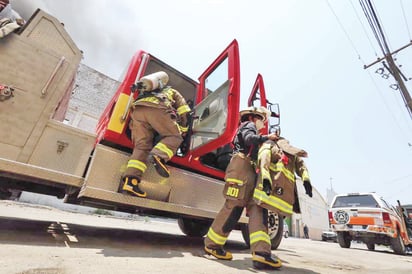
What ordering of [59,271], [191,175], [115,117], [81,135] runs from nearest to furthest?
[59,271], [81,135], [115,117], [191,175]

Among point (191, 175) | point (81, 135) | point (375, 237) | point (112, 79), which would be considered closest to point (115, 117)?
point (81, 135)

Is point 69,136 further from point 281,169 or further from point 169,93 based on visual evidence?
point 281,169

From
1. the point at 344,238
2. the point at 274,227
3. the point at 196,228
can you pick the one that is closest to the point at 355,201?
the point at 344,238

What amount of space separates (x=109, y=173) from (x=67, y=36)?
1.47 metres

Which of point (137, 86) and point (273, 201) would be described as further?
point (137, 86)

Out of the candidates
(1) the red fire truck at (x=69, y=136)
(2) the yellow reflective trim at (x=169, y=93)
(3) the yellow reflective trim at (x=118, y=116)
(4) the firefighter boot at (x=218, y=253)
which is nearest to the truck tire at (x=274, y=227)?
(1) the red fire truck at (x=69, y=136)

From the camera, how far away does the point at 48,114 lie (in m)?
2.16

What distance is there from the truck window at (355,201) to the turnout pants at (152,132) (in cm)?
672

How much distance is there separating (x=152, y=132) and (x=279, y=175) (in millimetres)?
1437

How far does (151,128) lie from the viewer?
8.51 feet

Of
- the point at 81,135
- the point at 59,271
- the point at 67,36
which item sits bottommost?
the point at 59,271

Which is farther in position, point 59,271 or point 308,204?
point 308,204

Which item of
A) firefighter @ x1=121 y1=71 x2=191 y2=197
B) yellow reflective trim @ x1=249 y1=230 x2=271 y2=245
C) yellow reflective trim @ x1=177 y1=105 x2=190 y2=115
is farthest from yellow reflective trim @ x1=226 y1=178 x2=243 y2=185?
yellow reflective trim @ x1=177 y1=105 x2=190 y2=115

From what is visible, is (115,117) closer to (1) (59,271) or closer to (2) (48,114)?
(2) (48,114)
